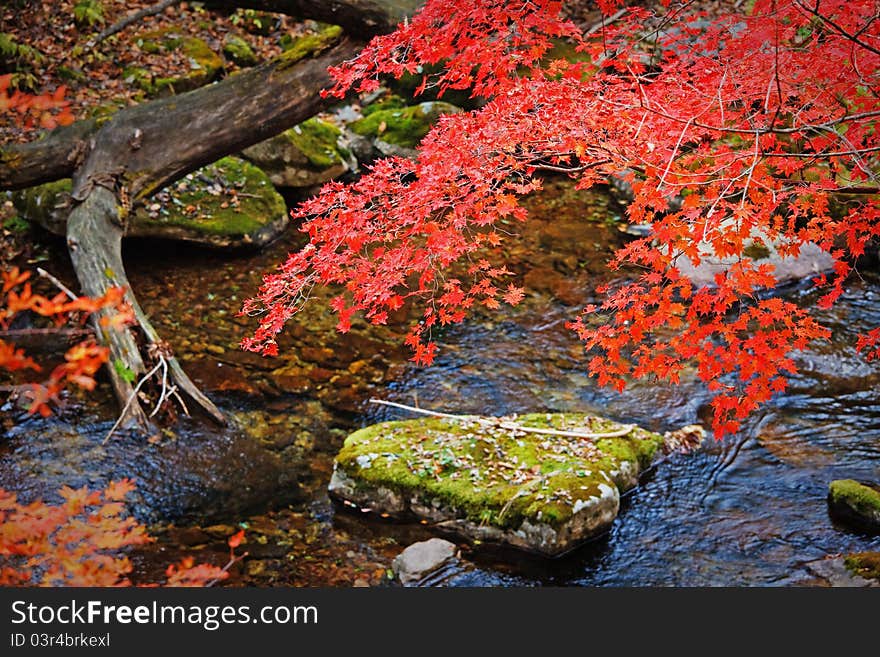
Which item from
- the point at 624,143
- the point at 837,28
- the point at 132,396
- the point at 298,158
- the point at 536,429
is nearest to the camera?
the point at 837,28

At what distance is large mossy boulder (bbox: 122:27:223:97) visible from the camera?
9727 mm

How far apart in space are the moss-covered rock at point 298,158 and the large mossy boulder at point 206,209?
0.86 feet

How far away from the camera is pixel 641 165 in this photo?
13.3 ft

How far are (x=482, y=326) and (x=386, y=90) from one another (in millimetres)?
5289

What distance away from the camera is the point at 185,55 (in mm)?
10336

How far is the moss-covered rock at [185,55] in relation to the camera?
973 centimetres

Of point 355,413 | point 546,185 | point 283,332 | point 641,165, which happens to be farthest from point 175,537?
point 546,185

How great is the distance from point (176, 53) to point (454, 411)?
24.0ft

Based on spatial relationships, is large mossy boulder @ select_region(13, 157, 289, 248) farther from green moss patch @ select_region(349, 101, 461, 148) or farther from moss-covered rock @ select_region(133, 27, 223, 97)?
moss-covered rock @ select_region(133, 27, 223, 97)

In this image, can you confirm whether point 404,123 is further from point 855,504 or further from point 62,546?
point 62,546

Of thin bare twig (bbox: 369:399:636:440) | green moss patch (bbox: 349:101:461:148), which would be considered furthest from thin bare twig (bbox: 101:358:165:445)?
green moss patch (bbox: 349:101:461:148)

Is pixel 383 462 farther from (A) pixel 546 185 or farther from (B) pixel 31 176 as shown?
(A) pixel 546 185

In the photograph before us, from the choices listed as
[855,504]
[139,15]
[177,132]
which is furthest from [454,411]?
[139,15]

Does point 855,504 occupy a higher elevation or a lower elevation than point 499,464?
lower
